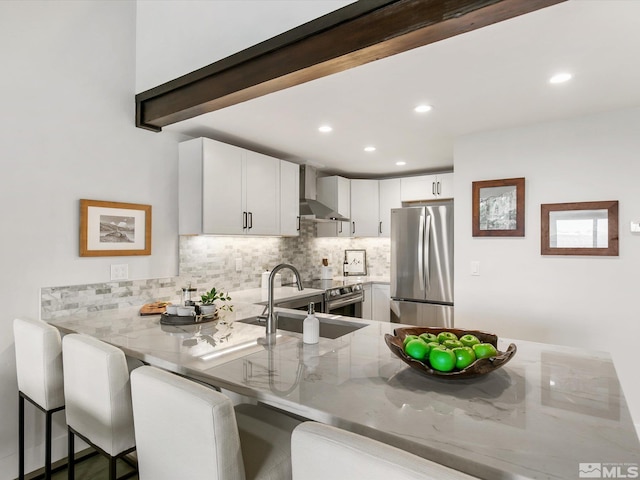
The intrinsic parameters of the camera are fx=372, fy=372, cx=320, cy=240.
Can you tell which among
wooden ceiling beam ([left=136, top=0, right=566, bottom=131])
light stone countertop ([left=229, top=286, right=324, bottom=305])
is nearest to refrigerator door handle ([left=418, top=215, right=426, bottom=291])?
light stone countertop ([left=229, top=286, right=324, bottom=305])

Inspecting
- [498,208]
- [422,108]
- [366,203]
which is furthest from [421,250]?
[422,108]

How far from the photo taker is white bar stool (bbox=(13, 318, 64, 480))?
1785 mm

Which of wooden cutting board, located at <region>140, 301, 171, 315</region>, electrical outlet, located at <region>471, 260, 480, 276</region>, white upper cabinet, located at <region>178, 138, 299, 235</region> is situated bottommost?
wooden cutting board, located at <region>140, 301, 171, 315</region>

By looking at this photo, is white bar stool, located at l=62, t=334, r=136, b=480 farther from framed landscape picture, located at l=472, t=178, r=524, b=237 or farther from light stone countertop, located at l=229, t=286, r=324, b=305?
framed landscape picture, located at l=472, t=178, r=524, b=237

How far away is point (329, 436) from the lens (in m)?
0.80

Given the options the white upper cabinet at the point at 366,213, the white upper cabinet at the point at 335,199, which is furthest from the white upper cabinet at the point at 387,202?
the white upper cabinet at the point at 335,199

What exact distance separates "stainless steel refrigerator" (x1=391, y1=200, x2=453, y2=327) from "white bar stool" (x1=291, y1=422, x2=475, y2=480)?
9.79 ft

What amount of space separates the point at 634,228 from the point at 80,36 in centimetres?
391

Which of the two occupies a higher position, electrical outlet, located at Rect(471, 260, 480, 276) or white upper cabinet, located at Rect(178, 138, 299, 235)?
white upper cabinet, located at Rect(178, 138, 299, 235)

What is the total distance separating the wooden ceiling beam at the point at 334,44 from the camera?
142cm

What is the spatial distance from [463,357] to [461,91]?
1.67 metres

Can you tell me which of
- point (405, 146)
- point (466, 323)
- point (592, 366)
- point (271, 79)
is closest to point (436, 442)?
point (592, 366)

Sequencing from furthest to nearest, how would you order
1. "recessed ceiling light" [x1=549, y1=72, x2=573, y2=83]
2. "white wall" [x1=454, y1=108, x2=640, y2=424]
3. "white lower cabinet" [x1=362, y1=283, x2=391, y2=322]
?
"white lower cabinet" [x1=362, y1=283, x2=391, y2=322]
"white wall" [x1=454, y1=108, x2=640, y2=424]
"recessed ceiling light" [x1=549, y1=72, x2=573, y2=83]

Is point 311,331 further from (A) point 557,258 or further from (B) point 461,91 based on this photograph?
(A) point 557,258
